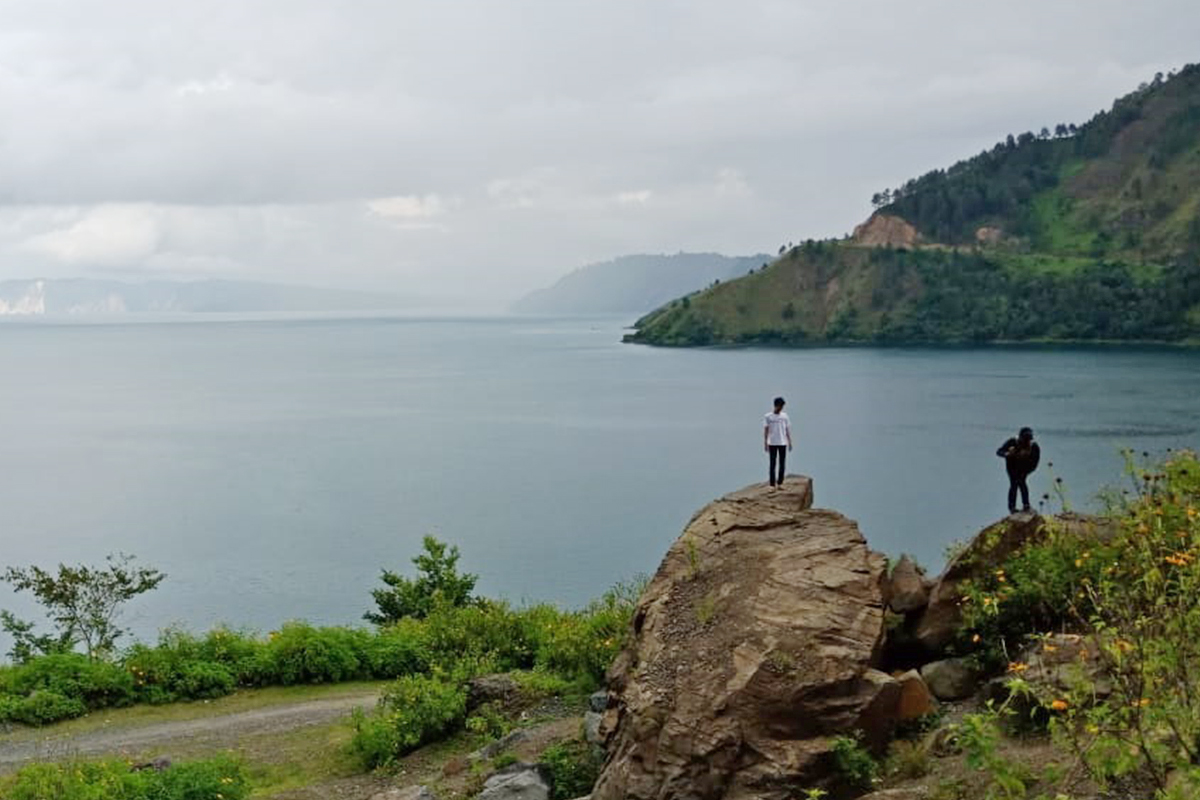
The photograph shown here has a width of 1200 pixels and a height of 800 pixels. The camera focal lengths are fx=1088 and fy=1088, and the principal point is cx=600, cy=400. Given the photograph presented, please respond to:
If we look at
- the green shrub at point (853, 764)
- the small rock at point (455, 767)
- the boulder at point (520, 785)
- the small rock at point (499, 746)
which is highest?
the green shrub at point (853, 764)

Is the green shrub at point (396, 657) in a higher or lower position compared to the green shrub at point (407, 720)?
lower

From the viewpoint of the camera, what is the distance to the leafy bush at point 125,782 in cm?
1164

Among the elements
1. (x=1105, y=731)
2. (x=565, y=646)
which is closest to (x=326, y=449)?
(x=565, y=646)

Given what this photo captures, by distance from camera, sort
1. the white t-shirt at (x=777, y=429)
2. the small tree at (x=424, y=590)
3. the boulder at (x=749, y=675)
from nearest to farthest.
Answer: the boulder at (x=749, y=675)
the white t-shirt at (x=777, y=429)
the small tree at (x=424, y=590)

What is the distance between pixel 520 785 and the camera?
11.9 meters

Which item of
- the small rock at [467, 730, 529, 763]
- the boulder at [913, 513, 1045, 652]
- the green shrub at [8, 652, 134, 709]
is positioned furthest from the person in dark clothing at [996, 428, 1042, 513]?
the green shrub at [8, 652, 134, 709]

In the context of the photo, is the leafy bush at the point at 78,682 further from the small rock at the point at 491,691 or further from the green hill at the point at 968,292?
the green hill at the point at 968,292

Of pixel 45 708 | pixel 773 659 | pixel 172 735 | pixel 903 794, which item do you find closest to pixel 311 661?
pixel 172 735

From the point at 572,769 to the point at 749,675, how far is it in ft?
9.39

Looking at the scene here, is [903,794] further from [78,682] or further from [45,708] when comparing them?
[78,682]

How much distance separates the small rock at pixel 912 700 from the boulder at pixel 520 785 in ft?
12.9

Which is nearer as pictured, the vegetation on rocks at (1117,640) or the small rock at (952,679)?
the vegetation on rocks at (1117,640)

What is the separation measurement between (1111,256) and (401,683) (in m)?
198

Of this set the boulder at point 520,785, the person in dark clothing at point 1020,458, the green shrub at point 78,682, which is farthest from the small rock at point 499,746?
the green shrub at point 78,682
